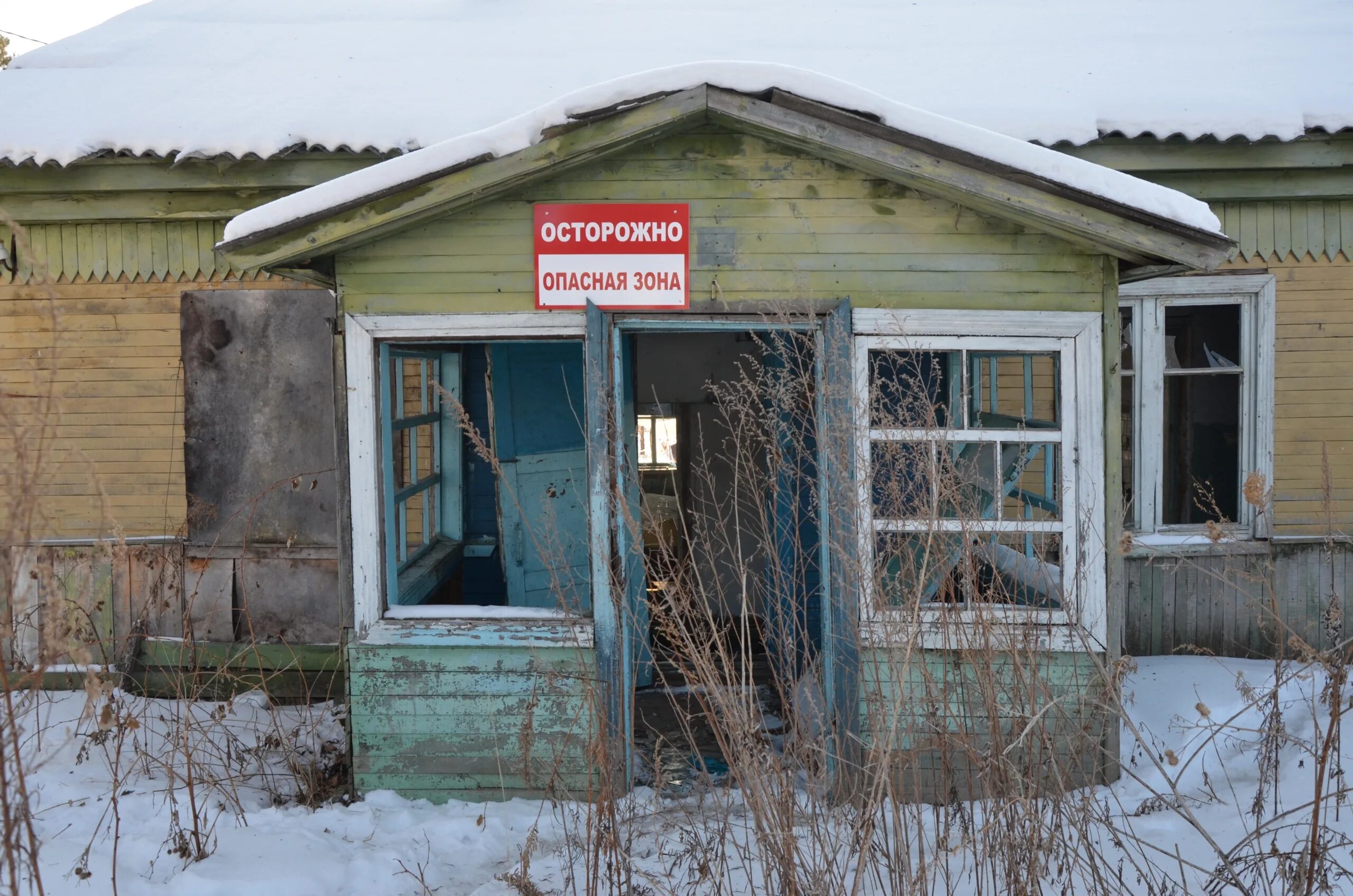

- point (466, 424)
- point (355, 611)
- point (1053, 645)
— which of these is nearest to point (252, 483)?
point (355, 611)

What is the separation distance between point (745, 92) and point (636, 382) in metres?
3.81

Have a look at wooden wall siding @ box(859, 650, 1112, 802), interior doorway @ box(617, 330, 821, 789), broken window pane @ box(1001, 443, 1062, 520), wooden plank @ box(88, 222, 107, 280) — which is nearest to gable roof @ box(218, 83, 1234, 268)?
interior doorway @ box(617, 330, 821, 789)

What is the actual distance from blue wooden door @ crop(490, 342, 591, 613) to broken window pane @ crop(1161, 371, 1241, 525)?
4233 millimetres

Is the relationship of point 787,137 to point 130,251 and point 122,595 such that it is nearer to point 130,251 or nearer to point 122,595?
point 130,251

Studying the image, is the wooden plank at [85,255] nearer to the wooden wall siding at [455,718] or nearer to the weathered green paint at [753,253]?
the weathered green paint at [753,253]

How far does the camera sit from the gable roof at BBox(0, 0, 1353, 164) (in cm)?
616

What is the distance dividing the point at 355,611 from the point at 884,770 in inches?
112

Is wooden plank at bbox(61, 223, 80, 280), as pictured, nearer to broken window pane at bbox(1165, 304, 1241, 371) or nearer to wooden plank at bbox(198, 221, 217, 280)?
wooden plank at bbox(198, 221, 217, 280)

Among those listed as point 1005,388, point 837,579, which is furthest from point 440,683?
point 1005,388

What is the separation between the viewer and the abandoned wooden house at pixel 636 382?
4.11m

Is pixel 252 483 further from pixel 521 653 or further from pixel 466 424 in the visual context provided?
pixel 466 424

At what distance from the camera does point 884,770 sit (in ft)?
8.77

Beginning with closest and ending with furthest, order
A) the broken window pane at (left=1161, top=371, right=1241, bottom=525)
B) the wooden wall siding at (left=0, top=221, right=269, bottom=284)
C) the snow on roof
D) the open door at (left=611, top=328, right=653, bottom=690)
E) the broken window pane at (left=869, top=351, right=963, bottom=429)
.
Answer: the broken window pane at (left=869, top=351, right=963, bottom=429)
the open door at (left=611, top=328, right=653, bottom=690)
the snow on roof
the wooden wall siding at (left=0, top=221, right=269, bottom=284)
the broken window pane at (left=1161, top=371, right=1241, bottom=525)

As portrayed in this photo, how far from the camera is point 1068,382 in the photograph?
451 cm
